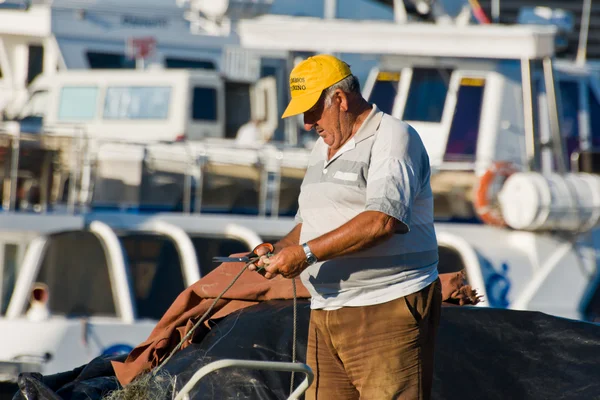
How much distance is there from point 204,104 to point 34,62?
313cm

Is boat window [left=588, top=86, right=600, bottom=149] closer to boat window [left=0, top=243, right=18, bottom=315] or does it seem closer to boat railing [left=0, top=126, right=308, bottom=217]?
boat railing [left=0, top=126, right=308, bottom=217]

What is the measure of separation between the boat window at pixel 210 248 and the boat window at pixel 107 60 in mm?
4962

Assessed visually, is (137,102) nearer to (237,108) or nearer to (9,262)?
(237,108)

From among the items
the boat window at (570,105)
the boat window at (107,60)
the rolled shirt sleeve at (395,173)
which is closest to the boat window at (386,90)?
the boat window at (570,105)

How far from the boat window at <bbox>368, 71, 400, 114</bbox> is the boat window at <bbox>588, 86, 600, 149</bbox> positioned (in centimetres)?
278

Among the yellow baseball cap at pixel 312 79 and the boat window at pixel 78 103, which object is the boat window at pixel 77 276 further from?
the yellow baseball cap at pixel 312 79

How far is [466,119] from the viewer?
499 inches

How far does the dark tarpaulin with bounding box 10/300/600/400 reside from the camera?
470cm

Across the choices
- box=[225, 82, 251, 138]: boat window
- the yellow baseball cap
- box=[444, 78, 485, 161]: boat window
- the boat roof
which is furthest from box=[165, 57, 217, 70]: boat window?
the yellow baseball cap

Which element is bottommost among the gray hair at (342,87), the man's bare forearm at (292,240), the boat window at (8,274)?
the boat window at (8,274)

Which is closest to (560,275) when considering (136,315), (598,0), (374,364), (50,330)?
(136,315)

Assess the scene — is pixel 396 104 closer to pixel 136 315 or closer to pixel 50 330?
pixel 136 315

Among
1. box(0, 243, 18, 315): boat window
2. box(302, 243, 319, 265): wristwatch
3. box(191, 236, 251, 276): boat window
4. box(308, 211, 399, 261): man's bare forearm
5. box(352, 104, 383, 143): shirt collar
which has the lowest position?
box(0, 243, 18, 315): boat window

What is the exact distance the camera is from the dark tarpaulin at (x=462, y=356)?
4703 mm
